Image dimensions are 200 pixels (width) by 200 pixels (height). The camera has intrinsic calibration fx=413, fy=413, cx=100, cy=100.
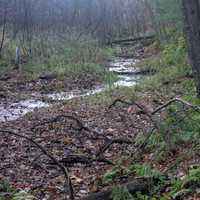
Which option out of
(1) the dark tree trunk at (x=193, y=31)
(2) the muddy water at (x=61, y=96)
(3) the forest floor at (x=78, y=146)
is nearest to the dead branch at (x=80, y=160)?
(3) the forest floor at (x=78, y=146)

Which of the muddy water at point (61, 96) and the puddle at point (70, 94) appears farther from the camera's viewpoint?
the puddle at point (70, 94)

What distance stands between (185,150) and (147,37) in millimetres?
29314

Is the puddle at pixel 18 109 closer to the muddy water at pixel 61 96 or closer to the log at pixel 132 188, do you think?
the muddy water at pixel 61 96

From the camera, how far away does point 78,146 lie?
904 cm

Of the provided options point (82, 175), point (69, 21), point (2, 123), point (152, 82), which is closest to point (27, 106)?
point (2, 123)

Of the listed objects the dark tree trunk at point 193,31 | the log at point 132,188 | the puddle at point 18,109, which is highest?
the dark tree trunk at point 193,31

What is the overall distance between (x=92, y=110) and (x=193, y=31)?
161 inches

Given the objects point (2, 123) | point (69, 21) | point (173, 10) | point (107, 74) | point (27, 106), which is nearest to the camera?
point (2, 123)

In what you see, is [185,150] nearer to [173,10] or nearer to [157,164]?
[157,164]

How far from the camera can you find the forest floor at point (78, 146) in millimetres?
6902

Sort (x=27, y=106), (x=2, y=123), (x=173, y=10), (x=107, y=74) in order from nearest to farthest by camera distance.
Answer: (x=2, y=123), (x=27, y=106), (x=107, y=74), (x=173, y=10)

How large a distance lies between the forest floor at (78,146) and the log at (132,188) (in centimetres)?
51

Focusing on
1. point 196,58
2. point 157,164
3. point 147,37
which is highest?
point 196,58

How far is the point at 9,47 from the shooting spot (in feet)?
81.7
